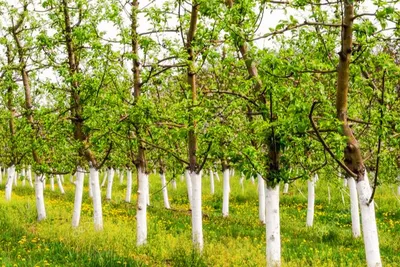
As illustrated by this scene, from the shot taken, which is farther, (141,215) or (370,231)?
(141,215)

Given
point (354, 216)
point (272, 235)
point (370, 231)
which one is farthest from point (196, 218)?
point (354, 216)

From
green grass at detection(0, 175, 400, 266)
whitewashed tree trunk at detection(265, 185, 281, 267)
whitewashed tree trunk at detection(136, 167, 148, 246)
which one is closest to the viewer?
whitewashed tree trunk at detection(265, 185, 281, 267)

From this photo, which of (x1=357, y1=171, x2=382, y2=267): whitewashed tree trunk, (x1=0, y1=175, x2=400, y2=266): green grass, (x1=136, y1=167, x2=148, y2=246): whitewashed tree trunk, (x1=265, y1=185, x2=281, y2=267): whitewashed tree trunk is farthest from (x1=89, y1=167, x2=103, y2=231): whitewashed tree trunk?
(x1=357, y1=171, x2=382, y2=267): whitewashed tree trunk

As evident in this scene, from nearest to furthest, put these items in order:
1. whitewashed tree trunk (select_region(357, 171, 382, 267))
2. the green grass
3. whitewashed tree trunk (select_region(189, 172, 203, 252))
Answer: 1. whitewashed tree trunk (select_region(357, 171, 382, 267))
2. the green grass
3. whitewashed tree trunk (select_region(189, 172, 203, 252))

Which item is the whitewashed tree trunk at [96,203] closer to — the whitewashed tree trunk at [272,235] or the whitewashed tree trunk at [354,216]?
the whitewashed tree trunk at [272,235]

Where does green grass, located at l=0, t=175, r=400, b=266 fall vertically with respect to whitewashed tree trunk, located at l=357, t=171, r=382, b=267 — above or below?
below

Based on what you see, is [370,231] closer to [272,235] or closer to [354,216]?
[272,235]

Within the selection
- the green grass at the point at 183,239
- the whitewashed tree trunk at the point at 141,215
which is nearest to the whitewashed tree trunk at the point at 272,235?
the green grass at the point at 183,239

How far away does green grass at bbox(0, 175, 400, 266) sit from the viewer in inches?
396

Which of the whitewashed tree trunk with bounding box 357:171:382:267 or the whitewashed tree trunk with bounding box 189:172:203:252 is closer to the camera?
the whitewashed tree trunk with bounding box 357:171:382:267

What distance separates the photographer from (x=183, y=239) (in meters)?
13.0

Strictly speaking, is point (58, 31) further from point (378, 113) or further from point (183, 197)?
point (183, 197)

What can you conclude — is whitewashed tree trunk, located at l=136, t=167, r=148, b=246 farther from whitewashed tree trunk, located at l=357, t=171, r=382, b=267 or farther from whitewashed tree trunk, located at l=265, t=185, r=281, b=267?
whitewashed tree trunk, located at l=357, t=171, r=382, b=267

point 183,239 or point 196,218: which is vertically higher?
point 196,218
